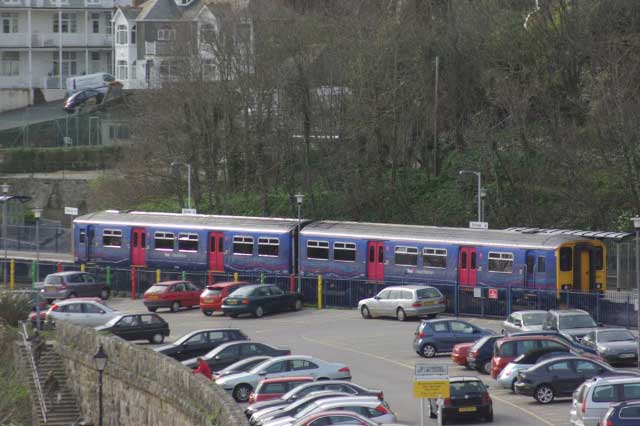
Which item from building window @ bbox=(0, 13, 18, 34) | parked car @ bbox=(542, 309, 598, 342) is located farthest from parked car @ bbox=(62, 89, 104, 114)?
parked car @ bbox=(542, 309, 598, 342)

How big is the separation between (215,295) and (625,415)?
24.5m

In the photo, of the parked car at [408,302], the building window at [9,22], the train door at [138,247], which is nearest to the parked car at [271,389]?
the parked car at [408,302]

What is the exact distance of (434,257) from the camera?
4719 cm

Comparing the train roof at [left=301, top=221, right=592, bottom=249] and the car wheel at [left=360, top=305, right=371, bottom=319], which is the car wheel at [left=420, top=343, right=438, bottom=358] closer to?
the train roof at [left=301, top=221, right=592, bottom=249]

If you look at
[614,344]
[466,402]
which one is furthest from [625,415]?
[614,344]

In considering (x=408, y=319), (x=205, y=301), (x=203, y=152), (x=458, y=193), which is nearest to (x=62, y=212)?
(x=203, y=152)

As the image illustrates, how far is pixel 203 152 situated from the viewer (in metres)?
68.5

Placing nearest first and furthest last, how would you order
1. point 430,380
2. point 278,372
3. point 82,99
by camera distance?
→ 1. point 430,380
2. point 278,372
3. point 82,99

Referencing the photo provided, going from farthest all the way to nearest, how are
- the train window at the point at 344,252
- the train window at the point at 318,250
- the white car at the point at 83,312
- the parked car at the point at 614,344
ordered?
the train window at the point at 318,250 → the train window at the point at 344,252 → the white car at the point at 83,312 → the parked car at the point at 614,344

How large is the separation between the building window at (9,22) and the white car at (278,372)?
77.8m

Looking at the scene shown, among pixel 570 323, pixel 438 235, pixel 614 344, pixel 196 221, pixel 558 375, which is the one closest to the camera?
pixel 558 375

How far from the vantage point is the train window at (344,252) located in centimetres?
4953

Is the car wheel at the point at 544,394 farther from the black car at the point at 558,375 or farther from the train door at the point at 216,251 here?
the train door at the point at 216,251

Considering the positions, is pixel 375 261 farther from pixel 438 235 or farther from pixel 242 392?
pixel 242 392
